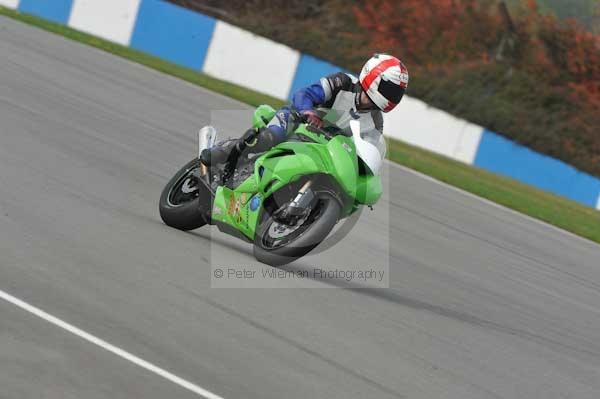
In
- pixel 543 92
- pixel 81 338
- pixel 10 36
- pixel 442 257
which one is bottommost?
pixel 81 338

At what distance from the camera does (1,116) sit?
1143 centimetres

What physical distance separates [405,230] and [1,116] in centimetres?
446

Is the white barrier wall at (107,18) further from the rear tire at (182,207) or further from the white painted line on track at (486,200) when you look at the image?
the rear tire at (182,207)

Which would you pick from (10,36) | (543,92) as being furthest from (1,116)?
(543,92)

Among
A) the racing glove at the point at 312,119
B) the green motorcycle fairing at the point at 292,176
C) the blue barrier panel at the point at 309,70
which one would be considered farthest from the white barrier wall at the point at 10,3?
the racing glove at the point at 312,119

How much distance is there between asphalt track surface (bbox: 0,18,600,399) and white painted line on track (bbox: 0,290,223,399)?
4 centimetres

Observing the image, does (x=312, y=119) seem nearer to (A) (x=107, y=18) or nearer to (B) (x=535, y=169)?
(B) (x=535, y=169)

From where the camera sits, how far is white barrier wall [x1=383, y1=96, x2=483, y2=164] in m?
28.2

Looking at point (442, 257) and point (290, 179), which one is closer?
point (290, 179)

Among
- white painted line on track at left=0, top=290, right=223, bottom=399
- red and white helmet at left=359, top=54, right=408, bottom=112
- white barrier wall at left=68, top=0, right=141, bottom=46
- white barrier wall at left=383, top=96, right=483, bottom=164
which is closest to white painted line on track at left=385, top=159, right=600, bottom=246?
white barrier wall at left=383, top=96, right=483, bottom=164

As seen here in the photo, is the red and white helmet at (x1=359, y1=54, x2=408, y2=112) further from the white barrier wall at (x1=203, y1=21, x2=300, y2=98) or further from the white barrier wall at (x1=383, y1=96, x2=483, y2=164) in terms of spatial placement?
the white barrier wall at (x1=203, y1=21, x2=300, y2=98)

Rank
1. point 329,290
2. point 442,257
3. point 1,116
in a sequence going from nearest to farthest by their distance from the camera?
point 329,290
point 442,257
point 1,116

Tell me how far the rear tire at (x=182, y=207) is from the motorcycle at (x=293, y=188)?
0.11 metres

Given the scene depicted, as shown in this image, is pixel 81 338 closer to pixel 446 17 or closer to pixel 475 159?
pixel 475 159
